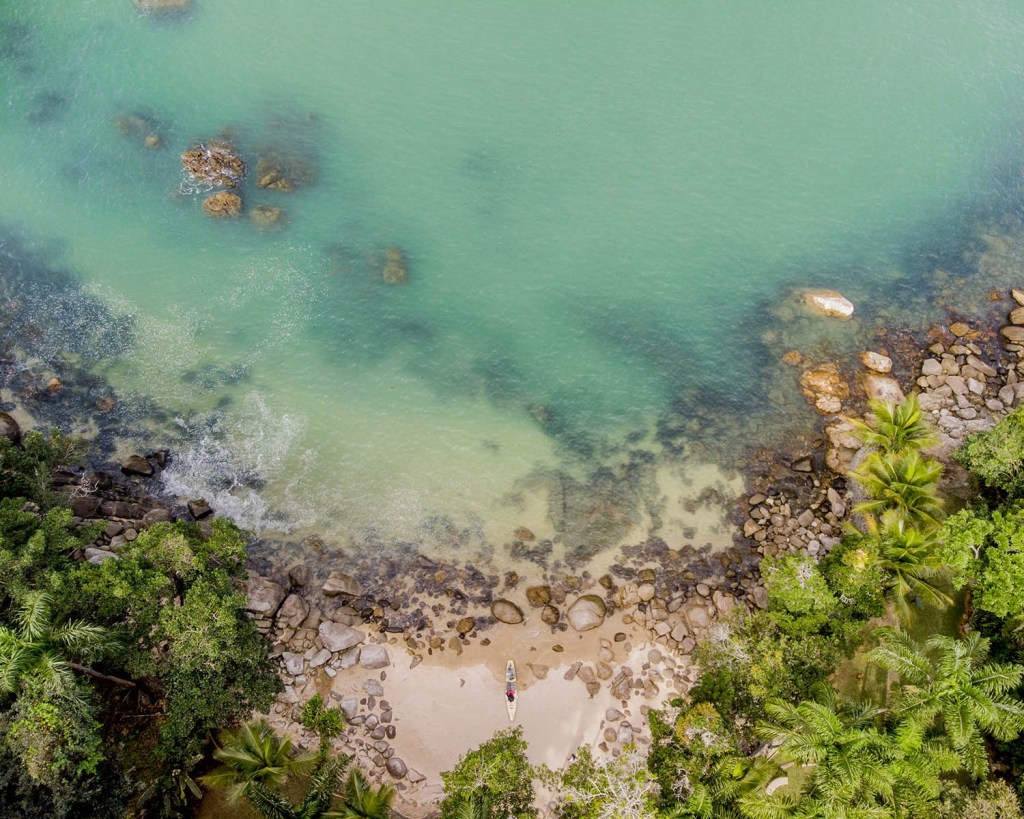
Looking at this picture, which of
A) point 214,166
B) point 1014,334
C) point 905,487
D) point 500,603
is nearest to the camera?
point 905,487

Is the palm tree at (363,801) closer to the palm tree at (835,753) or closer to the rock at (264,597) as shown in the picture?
the rock at (264,597)

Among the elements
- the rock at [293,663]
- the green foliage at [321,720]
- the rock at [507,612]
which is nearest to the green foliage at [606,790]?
the rock at [507,612]

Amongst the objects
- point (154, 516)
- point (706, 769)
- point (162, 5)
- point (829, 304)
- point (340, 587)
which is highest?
point (829, 304)

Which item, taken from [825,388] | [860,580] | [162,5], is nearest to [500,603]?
[860,580]

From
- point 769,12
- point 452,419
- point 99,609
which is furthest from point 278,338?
point 769,12

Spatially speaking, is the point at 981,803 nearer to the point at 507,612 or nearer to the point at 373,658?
the point at 507,612

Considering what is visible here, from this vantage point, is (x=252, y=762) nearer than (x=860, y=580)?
Yes

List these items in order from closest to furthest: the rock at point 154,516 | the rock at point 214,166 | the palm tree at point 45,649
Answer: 1. the palm tree at point 45,649
2. the rock at point 154,516
3. the rock at point 214,166
